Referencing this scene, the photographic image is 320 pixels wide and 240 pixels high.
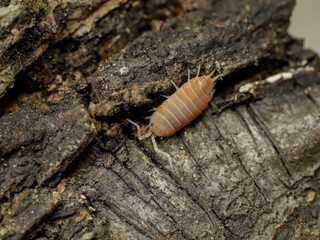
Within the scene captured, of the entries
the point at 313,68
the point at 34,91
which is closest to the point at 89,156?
the point at 34,91

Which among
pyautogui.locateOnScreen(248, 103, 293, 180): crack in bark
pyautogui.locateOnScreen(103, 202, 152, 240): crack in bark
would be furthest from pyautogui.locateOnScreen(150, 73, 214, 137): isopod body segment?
pyautogui.locateOnScreen(103, 202, 152, 240): crack in bark

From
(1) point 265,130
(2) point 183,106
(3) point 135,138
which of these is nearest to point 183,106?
(2) point 183,106

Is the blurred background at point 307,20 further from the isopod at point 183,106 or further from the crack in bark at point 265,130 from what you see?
the isopod at point 183,106

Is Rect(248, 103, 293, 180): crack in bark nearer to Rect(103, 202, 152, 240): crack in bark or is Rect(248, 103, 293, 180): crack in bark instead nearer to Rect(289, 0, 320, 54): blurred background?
Rect(103, 202, 152, 240): crack in bark

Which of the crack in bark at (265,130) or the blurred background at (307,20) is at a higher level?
the crack in bark at (265,130)

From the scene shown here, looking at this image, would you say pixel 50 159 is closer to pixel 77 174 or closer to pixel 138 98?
pixel 77 174

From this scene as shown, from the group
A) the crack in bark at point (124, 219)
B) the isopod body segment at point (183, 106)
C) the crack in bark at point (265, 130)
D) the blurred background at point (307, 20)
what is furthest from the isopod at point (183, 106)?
the blurred background at point (307, 20)

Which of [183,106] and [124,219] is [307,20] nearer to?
[183,106]
